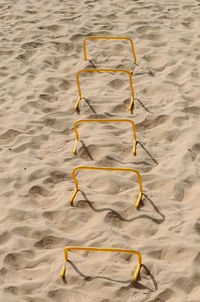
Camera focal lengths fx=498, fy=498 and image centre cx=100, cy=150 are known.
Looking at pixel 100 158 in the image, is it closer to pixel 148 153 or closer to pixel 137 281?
pixel 148 153

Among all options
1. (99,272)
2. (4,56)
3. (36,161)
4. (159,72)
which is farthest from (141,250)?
(4,56)

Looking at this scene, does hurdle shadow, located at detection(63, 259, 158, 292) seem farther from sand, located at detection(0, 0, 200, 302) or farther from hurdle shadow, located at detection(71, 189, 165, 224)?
hurdle shadow, located at detection(71, 189, 165, 224)

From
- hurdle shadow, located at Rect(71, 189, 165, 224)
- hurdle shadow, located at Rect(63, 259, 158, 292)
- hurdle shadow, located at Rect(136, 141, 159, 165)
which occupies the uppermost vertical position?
hurdle shadow, located at Rect(136, 141, 159, 165)

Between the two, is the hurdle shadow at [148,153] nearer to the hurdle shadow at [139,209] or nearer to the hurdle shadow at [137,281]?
the hurdle shadow at [139,209]

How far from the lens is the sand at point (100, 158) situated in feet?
10.7

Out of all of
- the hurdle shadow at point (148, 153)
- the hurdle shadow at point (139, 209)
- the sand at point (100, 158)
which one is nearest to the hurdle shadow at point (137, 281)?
the sand at point (100, 158)

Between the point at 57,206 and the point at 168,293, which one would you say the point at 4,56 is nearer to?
the point at 57,206

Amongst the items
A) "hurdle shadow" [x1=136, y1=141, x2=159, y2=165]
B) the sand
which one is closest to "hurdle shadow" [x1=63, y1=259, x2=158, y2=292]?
the sand

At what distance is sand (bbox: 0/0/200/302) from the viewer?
10.7 ft

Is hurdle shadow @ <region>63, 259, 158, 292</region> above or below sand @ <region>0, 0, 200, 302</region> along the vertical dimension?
below

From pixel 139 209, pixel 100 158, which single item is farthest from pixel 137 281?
pixel 100 158

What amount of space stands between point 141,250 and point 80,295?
54 centimetres

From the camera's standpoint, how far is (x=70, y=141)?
4.60 m

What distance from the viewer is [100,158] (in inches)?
171
